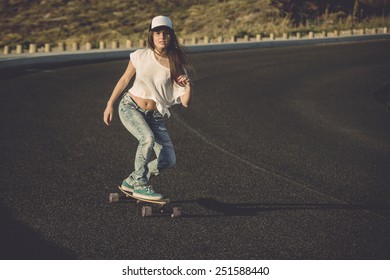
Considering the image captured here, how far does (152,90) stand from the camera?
6531 millimetres

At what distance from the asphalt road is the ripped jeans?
380mm

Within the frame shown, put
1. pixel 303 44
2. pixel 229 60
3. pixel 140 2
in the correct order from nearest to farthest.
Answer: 1. pixel 229 60
2. pixel 303 44
3. pixel 140 2

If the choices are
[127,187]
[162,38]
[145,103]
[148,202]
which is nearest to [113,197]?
[127,187]

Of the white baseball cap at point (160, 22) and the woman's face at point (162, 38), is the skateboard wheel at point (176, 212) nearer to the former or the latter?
the woman's face at point (162, 38)

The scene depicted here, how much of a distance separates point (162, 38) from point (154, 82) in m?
0.42

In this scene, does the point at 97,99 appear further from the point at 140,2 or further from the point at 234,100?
the point at 140,2

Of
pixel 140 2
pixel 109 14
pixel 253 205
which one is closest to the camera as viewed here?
pixel 253 205

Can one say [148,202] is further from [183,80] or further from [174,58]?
[174,58]

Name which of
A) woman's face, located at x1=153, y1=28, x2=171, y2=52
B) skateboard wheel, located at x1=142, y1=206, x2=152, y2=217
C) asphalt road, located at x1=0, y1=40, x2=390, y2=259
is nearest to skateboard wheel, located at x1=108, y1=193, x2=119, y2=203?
asphalt road, located at x1=0, y1=40, x2=390, y2=259

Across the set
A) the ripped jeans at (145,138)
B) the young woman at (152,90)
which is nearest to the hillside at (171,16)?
the ripped jeans at (145,138)

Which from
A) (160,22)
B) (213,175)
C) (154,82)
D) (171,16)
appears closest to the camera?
(160,22)

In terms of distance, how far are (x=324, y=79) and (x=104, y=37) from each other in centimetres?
2684

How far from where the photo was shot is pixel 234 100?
1453cm

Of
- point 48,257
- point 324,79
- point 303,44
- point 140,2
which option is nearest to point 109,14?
point 140,2
